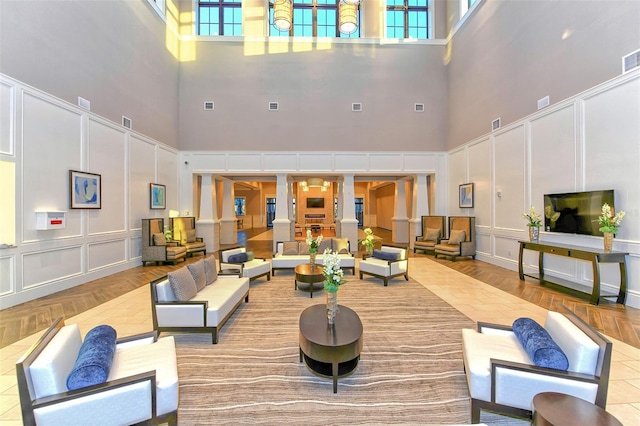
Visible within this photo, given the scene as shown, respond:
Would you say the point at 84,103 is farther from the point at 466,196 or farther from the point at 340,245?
the point at 466,196

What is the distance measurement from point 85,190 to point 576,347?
7.32 m

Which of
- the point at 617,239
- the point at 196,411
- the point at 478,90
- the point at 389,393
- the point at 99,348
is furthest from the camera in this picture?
the point at 478,90

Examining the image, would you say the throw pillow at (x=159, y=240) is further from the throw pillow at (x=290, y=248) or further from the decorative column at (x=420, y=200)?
the decorative column at (x=420, y=200)

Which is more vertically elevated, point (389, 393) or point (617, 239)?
point (617, 239)

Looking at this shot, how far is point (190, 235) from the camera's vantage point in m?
8.37

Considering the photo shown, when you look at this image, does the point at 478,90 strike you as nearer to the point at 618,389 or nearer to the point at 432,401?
the point at 618,389

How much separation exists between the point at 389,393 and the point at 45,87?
6.77 metres

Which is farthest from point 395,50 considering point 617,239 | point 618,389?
point 618,389

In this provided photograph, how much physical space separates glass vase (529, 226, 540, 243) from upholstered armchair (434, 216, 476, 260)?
2.06 meters

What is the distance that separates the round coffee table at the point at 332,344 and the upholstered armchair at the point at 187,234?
6304mm

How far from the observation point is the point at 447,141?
29.5 feet

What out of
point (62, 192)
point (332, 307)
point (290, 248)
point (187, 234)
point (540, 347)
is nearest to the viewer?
point (540, 347)

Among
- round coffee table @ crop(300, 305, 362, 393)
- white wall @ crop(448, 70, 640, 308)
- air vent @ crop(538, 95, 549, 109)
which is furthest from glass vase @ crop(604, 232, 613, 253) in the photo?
round coffee table @ crop(300, 305, 362, 393)

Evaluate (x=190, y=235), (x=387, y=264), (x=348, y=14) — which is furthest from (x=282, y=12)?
(x=190, y=235)
